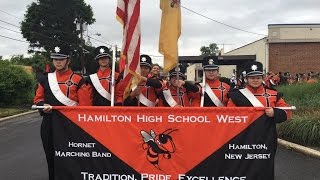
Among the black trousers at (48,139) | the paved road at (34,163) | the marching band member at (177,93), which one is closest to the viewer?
the black trousers at (48,139)

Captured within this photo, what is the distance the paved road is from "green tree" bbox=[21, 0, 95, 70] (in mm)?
54021

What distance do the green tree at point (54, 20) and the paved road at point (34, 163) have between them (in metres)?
54.0

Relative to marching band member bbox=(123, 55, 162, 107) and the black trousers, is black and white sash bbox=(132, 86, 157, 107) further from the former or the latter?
the black trousers

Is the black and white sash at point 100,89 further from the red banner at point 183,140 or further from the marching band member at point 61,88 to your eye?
the red banner at point 183,140

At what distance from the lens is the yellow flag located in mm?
6216

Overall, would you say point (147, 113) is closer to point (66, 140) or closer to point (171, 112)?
point (171, 112)

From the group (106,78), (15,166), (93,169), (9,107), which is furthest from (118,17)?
(9,107)

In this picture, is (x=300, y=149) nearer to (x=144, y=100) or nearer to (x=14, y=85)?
(x=144, y=100)

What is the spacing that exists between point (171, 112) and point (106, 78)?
5.17ft

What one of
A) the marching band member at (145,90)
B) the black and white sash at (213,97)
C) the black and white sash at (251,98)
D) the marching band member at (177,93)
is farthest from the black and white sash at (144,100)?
the black and white sash at (251,98)

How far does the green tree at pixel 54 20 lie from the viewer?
66.2m

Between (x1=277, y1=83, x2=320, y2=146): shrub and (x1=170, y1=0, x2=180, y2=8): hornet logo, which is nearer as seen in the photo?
(x1=170, y1=0, x2=180, y2=8): hornet logo

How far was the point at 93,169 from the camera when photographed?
18.4ft

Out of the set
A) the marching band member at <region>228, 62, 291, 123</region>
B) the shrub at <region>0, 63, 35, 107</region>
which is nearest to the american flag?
the marching band member at <region>228, 62, 291, 123</region>
